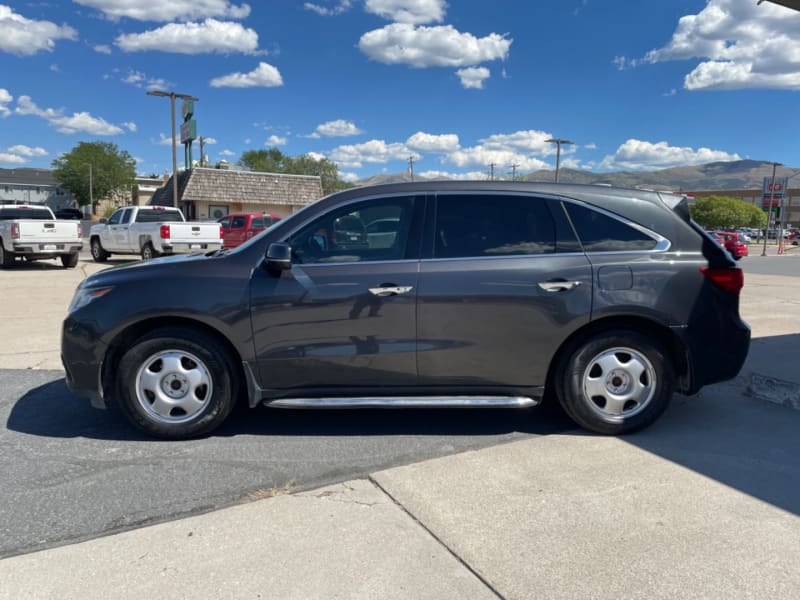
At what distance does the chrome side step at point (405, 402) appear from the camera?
160 inches

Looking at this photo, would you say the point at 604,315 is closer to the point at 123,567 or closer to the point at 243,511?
the point at 243,511

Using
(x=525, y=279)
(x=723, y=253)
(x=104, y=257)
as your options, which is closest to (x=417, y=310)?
(x=525, y=279)

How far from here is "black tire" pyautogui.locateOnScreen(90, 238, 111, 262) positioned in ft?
66.4

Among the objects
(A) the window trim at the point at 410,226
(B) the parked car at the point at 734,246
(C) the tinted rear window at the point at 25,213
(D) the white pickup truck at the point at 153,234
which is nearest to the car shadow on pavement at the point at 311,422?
(A) the window trim at the point at 410,226

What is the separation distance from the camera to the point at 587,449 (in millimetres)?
4066

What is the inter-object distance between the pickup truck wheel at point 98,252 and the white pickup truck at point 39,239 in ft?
8.94

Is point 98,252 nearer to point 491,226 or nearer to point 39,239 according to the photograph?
point 39,239

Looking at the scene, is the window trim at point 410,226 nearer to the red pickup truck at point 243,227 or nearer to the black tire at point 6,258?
the black tire at point 6,258

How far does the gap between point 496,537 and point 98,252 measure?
20798mm

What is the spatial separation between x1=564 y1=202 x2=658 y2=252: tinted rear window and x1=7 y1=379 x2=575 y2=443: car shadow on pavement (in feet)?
4.52

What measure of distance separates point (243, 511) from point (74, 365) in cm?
177

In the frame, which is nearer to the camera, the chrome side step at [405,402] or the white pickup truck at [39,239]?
the chrome side step at [405,402]

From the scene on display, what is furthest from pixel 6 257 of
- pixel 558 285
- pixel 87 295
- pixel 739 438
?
pixel 739 438

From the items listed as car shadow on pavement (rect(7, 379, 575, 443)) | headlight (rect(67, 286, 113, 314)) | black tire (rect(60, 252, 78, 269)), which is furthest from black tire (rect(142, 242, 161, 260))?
headlight (rect(67, 286, 113, 314))
